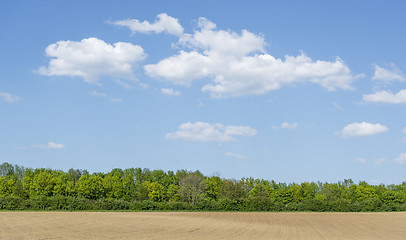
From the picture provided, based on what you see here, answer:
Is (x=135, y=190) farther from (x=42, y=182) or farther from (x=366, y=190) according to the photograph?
(x=366, y=190)

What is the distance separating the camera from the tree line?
80.3m

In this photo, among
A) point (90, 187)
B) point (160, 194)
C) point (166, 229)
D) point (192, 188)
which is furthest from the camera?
point (160, 194)

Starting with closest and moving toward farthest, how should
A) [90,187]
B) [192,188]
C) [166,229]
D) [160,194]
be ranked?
[166,229] → [90,187] → [192,188] → [160,194]

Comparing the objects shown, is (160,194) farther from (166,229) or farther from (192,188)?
(166,229)

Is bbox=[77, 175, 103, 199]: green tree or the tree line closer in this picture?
the tree line

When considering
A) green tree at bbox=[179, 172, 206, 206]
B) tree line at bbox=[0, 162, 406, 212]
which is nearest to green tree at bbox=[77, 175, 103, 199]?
tree line at bbox=[0, 162, 406, 212]

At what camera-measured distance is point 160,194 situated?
11488 centimetres

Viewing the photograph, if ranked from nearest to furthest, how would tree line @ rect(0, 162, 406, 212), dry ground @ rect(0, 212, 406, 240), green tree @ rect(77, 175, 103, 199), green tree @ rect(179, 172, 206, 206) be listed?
dry ground @ rect(0, 212, 406, 240), tree line @ rect(0, 162, 406, 212), green tree @ rect(77, 175, 103, 199), green tree @ rect(179, 172, 206, 206)

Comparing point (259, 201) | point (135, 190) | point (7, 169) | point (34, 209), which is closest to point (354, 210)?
point (259, 201)

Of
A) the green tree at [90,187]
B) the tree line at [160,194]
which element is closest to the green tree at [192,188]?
the tree line at [160,194]

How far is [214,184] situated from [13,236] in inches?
3686

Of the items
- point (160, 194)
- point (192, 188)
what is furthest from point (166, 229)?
point (160, 194)

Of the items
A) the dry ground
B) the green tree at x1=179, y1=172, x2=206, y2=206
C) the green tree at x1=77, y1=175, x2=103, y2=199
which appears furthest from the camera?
the green tree at x1=179, y1=172, x2=206, y2=206

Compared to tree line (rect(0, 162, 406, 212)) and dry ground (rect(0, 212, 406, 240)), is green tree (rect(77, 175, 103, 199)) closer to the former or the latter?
tree line (rect(0, 162, 406, 212))
